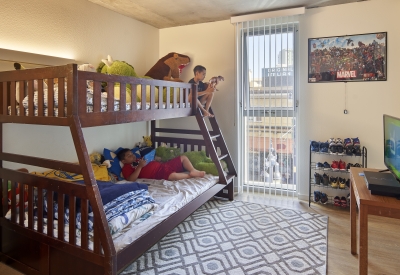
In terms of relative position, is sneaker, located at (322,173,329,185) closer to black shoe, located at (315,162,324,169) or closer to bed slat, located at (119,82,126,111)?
black shoe, located at (315,162,324,169)

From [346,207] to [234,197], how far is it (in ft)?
4.17

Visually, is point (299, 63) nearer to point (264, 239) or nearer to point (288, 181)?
point (288, 181)

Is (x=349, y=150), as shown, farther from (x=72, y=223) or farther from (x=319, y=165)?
(x=72, y=223)

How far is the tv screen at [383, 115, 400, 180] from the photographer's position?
160 cm

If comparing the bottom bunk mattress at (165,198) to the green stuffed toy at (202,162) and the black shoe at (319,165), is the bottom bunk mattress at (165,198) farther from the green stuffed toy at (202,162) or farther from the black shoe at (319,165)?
the black shoe at (319,165)

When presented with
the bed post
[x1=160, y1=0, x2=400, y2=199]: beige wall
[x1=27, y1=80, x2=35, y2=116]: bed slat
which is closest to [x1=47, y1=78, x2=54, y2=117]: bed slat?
[x1=27, y1=80, x2=35, y2=116]: bed slat

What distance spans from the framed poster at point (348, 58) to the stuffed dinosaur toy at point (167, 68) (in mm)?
1609

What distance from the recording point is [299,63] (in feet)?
10.2

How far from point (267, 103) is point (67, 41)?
231 cm

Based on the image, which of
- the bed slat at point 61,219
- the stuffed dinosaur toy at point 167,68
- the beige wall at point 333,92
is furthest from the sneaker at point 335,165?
the bed slat at point 61,219

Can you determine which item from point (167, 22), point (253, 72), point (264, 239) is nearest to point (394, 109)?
point (253, 72)

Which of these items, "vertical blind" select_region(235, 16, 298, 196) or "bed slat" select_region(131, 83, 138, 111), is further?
"vertical blind" select_region(235, 16, 298, 196)

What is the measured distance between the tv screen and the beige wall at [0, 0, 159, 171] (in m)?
2.69

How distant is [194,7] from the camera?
2998mm
